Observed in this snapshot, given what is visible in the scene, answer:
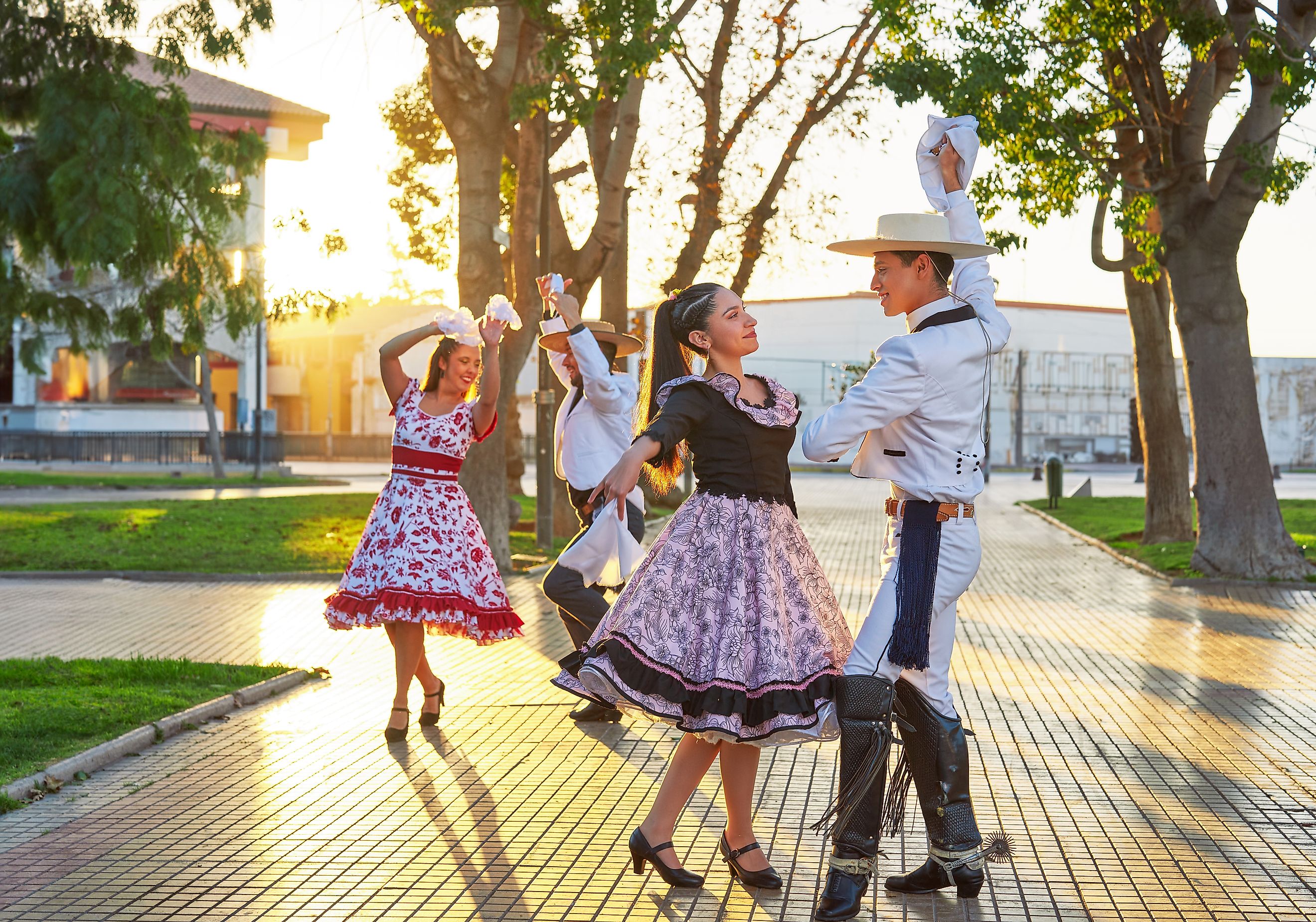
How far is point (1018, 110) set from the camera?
639 inches

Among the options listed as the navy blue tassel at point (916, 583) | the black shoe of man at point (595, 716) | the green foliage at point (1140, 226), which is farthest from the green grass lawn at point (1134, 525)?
the navy blue tassel at point (916, 583)

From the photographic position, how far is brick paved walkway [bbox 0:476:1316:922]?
4.90m

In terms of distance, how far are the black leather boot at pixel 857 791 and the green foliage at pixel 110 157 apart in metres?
14.3

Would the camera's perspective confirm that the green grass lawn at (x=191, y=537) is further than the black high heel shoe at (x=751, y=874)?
Yes

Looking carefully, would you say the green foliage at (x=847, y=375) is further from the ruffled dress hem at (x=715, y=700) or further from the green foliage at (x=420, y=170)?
the ruffled dress hem at (x=715, y=700)

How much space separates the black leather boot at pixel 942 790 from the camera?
4898mm

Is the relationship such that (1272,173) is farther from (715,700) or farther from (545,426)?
(715,700)

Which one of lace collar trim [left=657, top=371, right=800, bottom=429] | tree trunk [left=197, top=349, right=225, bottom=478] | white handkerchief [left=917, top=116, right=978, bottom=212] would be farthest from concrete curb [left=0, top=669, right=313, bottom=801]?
tree trunk [left=197, top=349, right=225, bottom=478]

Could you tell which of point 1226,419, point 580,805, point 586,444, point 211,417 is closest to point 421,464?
point 586,444

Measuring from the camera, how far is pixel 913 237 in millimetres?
4891

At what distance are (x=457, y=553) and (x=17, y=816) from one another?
233 centimetres

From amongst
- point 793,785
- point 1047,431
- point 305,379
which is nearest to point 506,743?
point 793,785

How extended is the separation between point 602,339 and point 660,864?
3888mm

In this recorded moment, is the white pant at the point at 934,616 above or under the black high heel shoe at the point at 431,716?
above
